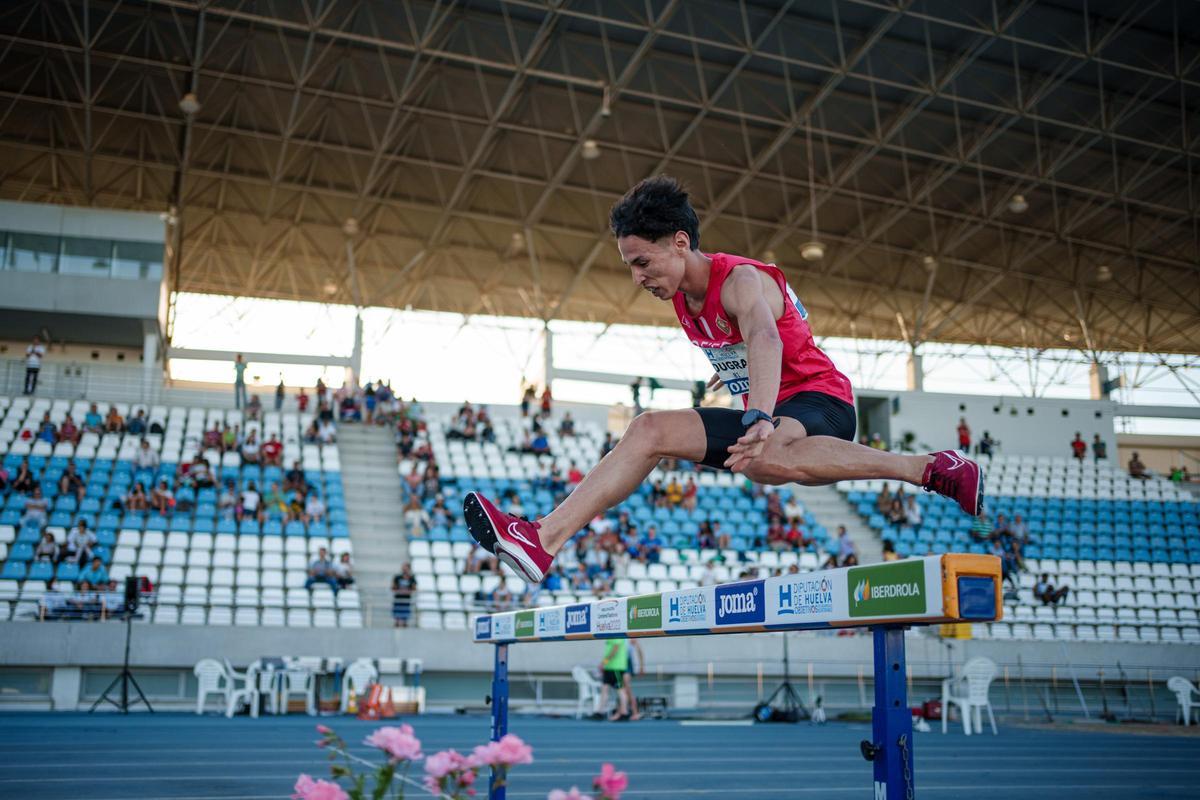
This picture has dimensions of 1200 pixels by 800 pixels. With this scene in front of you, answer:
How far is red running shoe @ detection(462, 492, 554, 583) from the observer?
339 cm

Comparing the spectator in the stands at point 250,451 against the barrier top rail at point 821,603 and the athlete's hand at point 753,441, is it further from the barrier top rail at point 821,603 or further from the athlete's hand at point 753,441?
the athlete's hand at point 753,441

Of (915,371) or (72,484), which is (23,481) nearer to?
(72,484)

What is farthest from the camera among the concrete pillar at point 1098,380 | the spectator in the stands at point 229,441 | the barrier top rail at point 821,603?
the concrete pillar at point 1098,380

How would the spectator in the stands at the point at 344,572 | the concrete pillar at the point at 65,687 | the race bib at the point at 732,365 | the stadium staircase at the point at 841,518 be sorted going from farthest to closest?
the stadium staircase at the point at 841,518, the spectator in the stands at the point at 344,572, the concrete pillar at the point at 65,687, the race bib at the point at 732,365

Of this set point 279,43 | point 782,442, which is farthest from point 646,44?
point 782,442

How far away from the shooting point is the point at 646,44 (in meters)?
20.0

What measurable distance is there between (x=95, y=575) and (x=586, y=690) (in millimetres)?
7425

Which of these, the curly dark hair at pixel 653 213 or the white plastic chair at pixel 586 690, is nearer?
the curly dark hair at pixel 653 213

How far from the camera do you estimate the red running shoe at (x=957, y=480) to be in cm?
345

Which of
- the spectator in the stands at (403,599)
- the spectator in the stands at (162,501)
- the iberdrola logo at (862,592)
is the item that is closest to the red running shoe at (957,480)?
the iberdrola logo at (862,592)

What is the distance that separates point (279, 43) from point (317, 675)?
1344 centimetres

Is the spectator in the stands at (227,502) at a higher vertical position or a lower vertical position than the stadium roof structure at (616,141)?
lower

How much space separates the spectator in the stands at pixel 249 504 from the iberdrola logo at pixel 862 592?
1625 centimetres

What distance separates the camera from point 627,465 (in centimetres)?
353
